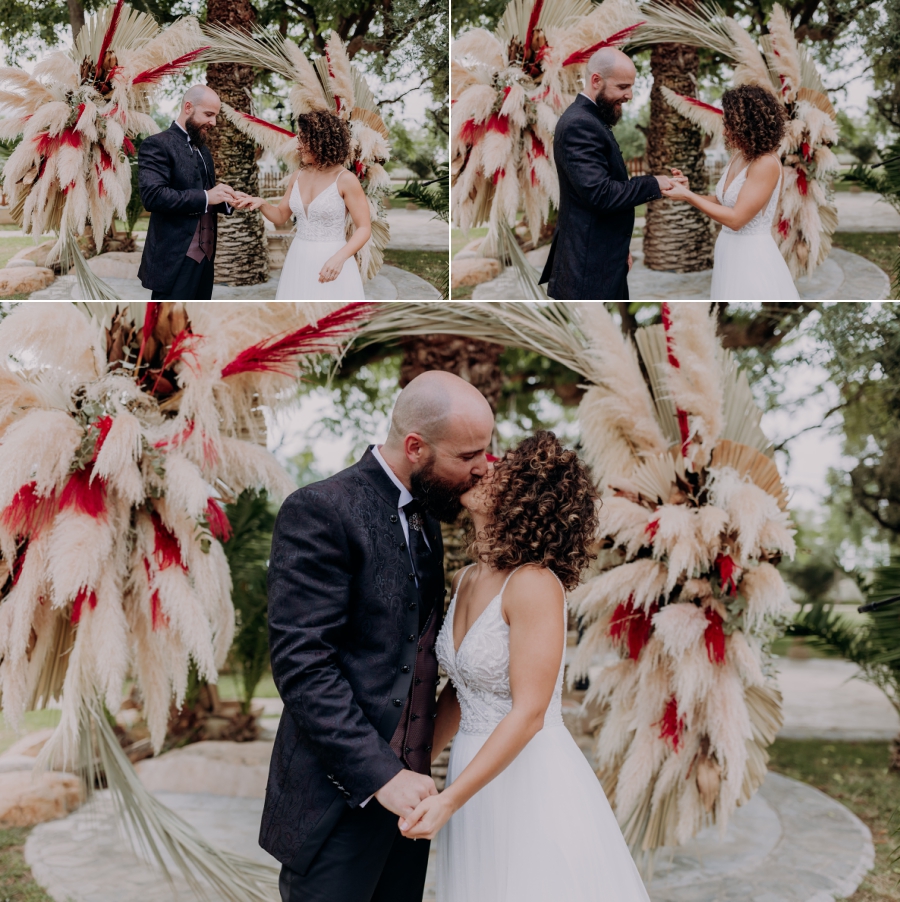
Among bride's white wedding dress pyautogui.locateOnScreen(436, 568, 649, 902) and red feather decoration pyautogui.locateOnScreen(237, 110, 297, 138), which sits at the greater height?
red feather decoration pyautogui.locateOnScreen(237, 110, 297, 138)

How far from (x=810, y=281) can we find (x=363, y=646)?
2.71 meters

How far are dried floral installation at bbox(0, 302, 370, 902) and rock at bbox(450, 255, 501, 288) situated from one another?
746 mm

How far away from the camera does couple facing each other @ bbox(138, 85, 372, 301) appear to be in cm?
379

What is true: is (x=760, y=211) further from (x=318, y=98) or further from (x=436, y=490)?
(x=436, y=490)

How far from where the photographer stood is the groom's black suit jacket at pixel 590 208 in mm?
3771

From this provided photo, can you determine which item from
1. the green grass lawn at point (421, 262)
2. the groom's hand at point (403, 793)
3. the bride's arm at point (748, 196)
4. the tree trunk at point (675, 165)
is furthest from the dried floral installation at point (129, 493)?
the bride's arm at point (748, 196)

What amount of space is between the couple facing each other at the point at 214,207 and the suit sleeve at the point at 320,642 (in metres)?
1.69

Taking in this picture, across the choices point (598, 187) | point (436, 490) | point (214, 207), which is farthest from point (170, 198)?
point (436, 490)

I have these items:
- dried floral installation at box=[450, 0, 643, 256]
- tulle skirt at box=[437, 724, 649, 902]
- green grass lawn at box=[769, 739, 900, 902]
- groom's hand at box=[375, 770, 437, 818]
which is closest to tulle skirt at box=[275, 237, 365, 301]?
dried floral installation at box=[450, 0, 643, 256]

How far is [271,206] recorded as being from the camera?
391cm

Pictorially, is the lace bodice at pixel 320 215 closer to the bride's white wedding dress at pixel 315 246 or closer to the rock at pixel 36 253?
the bride's white wedding dress at pixel 315 246

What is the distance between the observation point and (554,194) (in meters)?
3.93

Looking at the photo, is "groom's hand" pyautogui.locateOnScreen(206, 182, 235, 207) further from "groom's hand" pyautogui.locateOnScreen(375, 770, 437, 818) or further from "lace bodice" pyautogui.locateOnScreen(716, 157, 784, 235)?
"groom's hand" pyautogui.locateOnScreen(375, 770, 437, 818)

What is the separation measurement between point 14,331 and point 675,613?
2.56m
